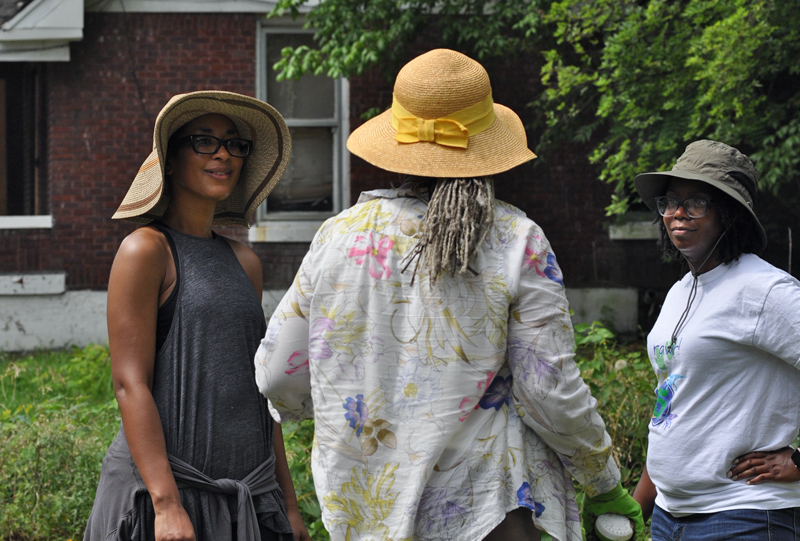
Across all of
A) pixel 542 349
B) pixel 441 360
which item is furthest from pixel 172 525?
pixel 542 349

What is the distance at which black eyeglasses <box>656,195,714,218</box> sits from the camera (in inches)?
85.5

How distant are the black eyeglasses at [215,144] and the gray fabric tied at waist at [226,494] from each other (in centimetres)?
90

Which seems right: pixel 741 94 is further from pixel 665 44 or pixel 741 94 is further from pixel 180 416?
pixel 180 416

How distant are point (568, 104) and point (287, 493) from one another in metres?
6.08

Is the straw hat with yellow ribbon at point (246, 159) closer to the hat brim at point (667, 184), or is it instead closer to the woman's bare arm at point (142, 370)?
the woman's bare arm at point (142, 370)

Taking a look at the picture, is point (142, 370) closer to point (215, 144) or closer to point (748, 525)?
point (215, 144)

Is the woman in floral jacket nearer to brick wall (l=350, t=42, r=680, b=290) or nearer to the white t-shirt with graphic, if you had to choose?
the white t-shirt with graphic

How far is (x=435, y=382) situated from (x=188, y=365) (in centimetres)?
74

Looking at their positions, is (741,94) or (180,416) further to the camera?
(741,94)

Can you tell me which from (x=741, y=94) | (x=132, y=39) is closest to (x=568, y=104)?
(x=741, y=94)

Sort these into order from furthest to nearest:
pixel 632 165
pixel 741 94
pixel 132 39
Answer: pixel 132 39 → pixel 632 165 → pixel 741 94

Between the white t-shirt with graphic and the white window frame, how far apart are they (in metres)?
6.50

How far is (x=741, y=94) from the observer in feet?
16.0

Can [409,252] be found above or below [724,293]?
above
